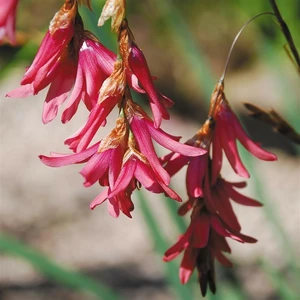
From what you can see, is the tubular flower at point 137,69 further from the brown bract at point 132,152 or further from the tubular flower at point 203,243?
the tubular flower at point 203,243

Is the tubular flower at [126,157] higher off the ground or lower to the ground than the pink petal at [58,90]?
lower

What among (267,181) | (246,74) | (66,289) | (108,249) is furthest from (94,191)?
(246,74)

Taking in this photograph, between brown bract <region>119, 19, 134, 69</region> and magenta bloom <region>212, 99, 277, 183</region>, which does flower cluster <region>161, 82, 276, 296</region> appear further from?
brown bract <region>119, 19, 134, 69</region>

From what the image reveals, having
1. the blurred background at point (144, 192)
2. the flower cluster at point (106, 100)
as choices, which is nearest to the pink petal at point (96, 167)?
the flower cluster at point (106, 100)

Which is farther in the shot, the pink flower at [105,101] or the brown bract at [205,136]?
the brown bract at [205,136]

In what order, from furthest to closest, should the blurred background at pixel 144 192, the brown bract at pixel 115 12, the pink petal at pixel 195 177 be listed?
the blurred background at pixel 144 192 < the pink petal at pixel 195 177 < the brown bract at pixel 115 12

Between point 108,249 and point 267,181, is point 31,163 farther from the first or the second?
point 267,181

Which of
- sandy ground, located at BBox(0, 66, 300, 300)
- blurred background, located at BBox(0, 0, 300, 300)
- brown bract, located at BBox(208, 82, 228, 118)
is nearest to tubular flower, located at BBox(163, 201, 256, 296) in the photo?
brown bract, located at BBox(208, 82, 228, 118)
